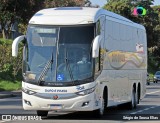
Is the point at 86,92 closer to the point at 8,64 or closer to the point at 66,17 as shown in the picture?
the point at 66,17

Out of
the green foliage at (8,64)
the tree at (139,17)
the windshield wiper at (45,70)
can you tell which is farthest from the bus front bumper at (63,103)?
the tree at (139,17)

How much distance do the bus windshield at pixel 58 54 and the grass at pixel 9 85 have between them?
1888 centimetres

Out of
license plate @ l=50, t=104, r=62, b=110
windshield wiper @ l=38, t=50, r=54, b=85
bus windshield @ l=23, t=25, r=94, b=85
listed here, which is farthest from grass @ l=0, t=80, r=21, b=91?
license plate @ l=50, t=104, r=62, b=110

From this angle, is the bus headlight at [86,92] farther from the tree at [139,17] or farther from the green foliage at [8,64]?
the tree at [139,17]

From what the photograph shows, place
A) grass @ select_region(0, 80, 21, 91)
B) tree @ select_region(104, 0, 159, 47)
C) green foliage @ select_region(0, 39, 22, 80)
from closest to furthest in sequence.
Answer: grass @ select_region(0, 80, 21, 91) < green foliage @ select_region(0, 39, 22, 80) < tree @ select_region(104, 0, 159, 47)

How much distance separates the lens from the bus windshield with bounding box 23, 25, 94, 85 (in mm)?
17297

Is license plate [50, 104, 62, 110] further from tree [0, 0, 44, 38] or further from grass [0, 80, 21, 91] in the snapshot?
tree [0, 0, 44, 38]

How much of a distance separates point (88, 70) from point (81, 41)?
950mm

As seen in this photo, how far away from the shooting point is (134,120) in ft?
60.4

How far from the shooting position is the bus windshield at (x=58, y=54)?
17.3 m

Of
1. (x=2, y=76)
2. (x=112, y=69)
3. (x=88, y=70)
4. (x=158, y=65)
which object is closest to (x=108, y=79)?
(x=112, y=69)

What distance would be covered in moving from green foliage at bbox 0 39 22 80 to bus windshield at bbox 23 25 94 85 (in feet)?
77.6

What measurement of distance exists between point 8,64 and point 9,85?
355 centimetres

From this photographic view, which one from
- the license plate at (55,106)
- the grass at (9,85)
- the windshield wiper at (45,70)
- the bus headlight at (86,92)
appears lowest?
the grass at (9,85)
